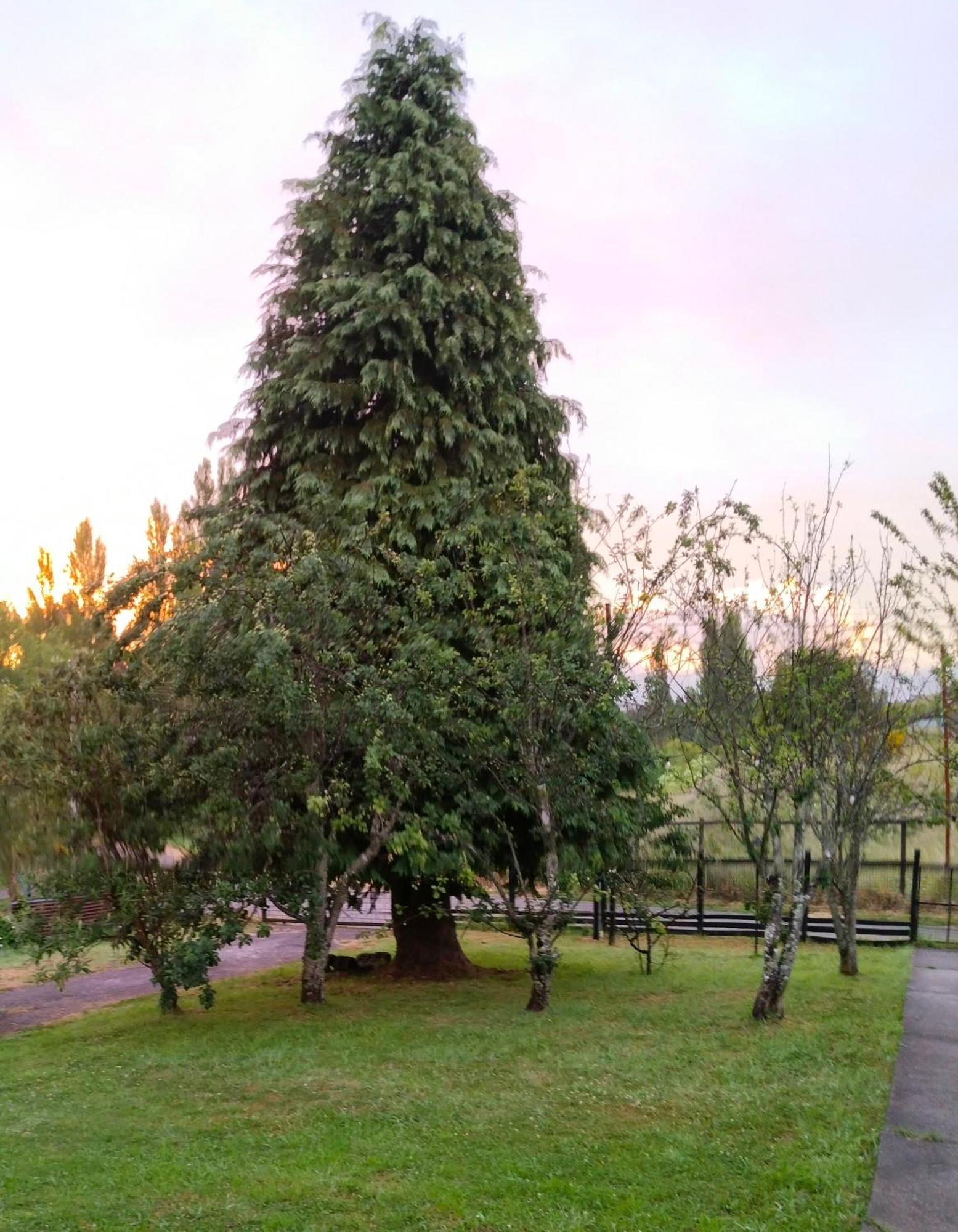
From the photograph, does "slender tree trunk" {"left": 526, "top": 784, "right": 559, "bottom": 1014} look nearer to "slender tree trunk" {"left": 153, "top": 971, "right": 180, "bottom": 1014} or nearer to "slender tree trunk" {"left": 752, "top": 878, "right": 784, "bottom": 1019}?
"slender tree trunk" {"left": 752, "top": 878, "right": 784, "bottom": 1019}

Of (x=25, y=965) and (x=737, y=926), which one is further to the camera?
(x=737, y=926)

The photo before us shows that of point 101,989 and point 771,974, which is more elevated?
point 771,974

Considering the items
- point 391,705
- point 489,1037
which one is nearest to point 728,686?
point 391,705

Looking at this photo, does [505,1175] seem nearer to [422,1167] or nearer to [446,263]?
[422,1167]

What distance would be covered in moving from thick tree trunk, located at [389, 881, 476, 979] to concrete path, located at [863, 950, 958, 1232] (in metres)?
6.26

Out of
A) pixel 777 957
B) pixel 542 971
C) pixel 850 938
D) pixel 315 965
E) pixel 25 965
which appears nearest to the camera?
pixel 777 957

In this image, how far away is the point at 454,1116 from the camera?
7766 millimetres

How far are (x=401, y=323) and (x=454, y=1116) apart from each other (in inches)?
424

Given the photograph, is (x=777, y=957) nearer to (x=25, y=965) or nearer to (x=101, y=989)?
(x=101, y=989)

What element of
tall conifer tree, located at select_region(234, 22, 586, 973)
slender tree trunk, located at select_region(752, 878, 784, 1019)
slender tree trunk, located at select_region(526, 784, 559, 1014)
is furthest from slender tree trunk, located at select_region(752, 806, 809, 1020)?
tall conifer tree, located at select_region(234, 22, 586, 973)

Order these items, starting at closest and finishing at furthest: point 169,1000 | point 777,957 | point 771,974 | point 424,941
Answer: point 771,974
point 777,957
point 169,1000
point 424,941

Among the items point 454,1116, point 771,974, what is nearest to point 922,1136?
point 454,1116

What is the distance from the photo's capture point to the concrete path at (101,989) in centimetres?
1406

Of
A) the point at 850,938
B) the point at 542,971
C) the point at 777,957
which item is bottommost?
the point at 542,971
